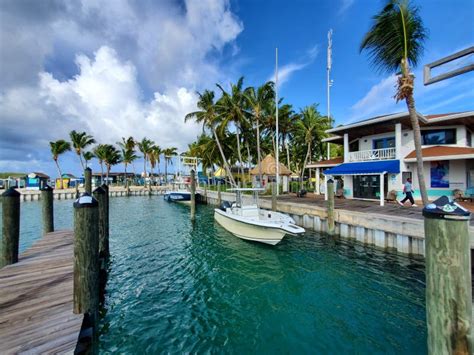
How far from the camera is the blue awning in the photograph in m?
14.5

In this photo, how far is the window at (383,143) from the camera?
1685cm

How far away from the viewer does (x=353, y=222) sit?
11.0 m

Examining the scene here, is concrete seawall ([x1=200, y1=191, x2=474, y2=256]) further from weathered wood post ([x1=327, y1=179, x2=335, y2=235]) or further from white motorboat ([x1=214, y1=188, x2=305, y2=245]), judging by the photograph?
white motorboat ([x1=214, y1=188, x2=305, y2=245])

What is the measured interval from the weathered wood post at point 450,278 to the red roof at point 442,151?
14.8m

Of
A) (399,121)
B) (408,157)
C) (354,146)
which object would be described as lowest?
(408,157)

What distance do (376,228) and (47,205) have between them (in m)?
14.1

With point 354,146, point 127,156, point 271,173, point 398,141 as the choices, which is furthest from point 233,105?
point 127,156

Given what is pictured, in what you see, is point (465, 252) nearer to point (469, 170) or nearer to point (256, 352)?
point (256, 352)

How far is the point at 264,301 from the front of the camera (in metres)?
6.00

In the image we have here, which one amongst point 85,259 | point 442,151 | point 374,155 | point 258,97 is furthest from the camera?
point 258,97

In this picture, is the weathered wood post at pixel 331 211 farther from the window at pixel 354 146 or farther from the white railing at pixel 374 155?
the window at pixel 354 146

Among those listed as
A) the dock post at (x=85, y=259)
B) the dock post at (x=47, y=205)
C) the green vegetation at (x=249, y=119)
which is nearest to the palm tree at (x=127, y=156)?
the green vegetation at (x=249, y=119)

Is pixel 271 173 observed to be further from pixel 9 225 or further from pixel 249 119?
pixel 9 225

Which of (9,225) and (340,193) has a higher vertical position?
(9,225)
